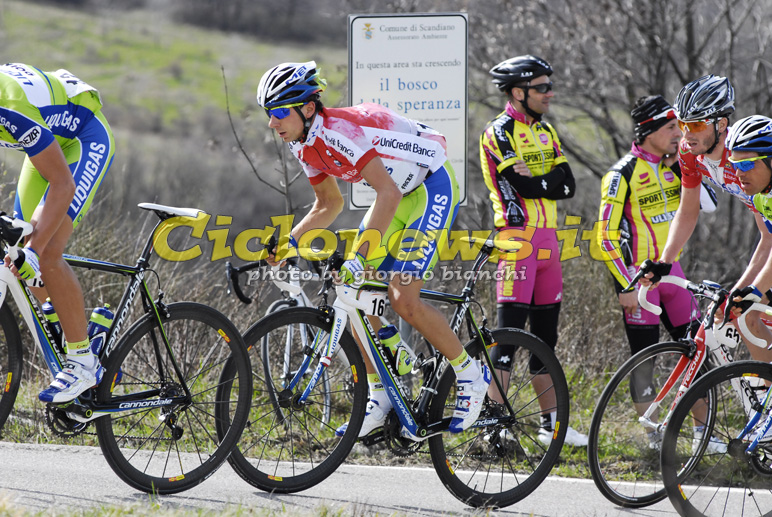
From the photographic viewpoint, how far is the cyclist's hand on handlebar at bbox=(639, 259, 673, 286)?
15.5 ft

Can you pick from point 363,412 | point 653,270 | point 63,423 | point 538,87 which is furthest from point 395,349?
point 538,87

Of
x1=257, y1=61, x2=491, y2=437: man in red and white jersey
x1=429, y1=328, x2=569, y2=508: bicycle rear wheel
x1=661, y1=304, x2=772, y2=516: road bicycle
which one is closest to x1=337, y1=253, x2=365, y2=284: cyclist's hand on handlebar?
x1=257, y1=61, x2=491, y2=437: man in red and white jersey

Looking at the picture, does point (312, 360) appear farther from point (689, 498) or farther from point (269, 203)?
point (269, 203)

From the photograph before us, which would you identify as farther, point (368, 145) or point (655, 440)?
point (655, 440)

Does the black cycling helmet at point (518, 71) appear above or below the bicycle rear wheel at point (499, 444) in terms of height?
above

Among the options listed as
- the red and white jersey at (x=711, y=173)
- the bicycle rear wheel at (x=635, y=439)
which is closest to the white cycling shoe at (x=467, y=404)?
the bicycle rear wheel at (x=635, y=439)

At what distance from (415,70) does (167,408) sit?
3.15 meters

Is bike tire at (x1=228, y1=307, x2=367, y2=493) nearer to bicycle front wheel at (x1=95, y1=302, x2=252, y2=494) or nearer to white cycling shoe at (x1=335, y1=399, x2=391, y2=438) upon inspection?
white cycling shoe at (x1=335, y1=399, x2=391, y2=438)

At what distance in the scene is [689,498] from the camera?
14.3 feet

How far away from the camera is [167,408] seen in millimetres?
4555

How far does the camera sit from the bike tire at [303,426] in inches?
176

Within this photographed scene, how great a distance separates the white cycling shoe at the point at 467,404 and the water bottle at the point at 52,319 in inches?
82.0

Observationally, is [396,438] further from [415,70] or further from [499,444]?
[415,70]

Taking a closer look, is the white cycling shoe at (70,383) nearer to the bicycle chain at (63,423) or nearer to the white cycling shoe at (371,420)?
the bicycle chain at (63,423)
